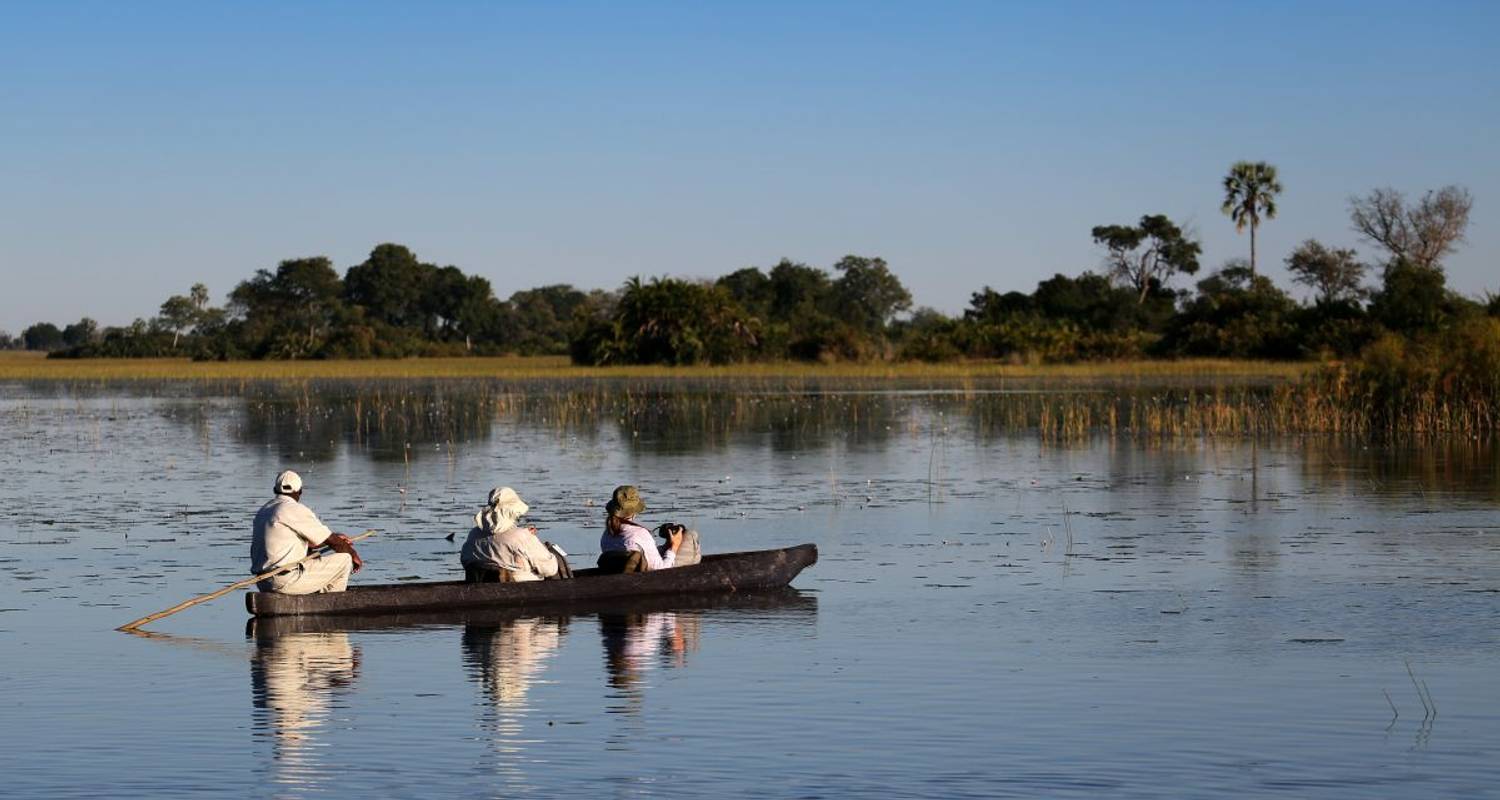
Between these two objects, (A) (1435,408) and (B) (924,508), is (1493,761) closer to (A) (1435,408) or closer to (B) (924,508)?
(B) (924,508)

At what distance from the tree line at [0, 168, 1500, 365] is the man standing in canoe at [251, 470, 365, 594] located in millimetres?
26882

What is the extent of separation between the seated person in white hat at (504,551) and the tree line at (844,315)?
83.4 ft

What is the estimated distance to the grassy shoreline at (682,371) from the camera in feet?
234

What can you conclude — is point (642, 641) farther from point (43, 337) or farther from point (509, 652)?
point (43, 337)

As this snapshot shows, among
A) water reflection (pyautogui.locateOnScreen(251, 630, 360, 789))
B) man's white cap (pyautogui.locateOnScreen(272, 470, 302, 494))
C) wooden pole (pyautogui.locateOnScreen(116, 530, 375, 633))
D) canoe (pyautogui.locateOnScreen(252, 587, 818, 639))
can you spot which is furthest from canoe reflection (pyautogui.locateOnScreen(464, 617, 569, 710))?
man's white cap (pyautogui.locateOnScreen(272, 470, 302, 494))

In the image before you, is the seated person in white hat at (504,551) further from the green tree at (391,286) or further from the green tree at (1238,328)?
the green tree at (391,286)

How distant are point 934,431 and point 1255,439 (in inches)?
273

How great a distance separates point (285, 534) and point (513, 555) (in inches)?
71.3

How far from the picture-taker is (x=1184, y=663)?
13.4 m

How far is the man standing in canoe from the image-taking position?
51.0ft

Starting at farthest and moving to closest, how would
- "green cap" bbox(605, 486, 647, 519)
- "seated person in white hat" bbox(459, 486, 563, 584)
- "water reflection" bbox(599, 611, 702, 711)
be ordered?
"green cap" bbox(605, 486, 647, 519) < "seated person in white hat" bbox(459, 486, 563, 584) < "water reflection" bbox(599, 611, 702, 711)

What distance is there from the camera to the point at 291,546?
15.6m

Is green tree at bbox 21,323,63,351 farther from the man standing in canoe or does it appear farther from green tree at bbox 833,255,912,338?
the man standing in canoe

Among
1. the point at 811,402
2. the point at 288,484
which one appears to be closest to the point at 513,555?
the point at 288,484
